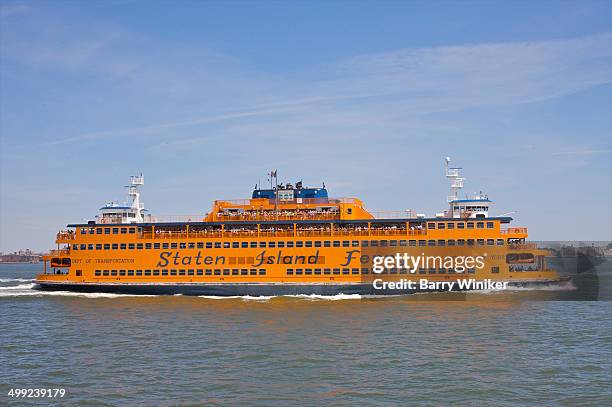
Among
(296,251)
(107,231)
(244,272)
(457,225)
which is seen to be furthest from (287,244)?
(107,231)

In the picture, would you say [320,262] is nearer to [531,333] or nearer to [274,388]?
[531,333]

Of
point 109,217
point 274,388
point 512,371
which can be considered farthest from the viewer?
point 109,217

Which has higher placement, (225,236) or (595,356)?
(225,236)

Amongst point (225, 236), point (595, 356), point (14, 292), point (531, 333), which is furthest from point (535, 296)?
point (14, 292)

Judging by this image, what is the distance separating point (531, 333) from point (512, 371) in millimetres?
8264

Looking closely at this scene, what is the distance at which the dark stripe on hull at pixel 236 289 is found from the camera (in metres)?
45.9

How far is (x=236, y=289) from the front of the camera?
47.6 metres

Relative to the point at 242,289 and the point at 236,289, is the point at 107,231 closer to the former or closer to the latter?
the point at 236,289

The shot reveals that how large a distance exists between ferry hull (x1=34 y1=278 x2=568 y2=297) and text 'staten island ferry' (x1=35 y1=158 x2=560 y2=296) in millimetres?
85

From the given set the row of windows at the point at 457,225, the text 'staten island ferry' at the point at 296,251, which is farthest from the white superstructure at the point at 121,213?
the row of windows at the point at 457,225

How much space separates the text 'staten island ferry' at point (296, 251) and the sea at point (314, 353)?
4.30 meters

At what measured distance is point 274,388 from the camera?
19766mm

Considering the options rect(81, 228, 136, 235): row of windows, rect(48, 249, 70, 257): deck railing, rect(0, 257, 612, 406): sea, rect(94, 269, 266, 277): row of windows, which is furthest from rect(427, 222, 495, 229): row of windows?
rect(48, 249, 70, 257): deck railing

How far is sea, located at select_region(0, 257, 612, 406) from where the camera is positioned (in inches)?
754
